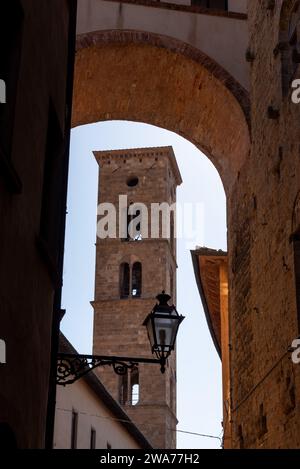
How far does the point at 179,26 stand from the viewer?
15.9 meters

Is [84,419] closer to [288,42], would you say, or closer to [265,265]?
[265,265]

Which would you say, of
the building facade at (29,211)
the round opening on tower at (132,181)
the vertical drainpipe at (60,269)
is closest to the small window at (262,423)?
the vertical drainpipe at (60,269)

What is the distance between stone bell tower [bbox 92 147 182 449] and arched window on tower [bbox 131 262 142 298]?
6cm

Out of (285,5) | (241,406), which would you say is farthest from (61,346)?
(285,5)

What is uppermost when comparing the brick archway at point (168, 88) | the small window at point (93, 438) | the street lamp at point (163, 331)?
the brick archway at point (168, 88)

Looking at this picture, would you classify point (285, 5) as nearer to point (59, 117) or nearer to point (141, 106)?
point (59, 117)

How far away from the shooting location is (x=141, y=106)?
55.6ft

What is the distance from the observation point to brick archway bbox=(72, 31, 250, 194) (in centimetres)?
1527

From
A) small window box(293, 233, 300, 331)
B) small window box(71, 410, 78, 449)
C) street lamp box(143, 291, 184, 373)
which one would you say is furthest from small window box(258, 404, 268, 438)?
small window box(71, 410, 78, 449)

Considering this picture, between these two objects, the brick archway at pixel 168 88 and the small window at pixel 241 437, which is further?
the brick archway at pixel 168 88

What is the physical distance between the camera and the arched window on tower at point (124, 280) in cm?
4519

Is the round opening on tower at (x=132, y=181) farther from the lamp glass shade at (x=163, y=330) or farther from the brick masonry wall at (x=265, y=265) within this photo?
the lamp glass shade at (x=163, y=330)

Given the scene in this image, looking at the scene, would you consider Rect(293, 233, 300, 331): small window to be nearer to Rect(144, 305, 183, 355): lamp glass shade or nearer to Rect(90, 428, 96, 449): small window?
Rect(144, 305, 183, 355): lamp glass shade

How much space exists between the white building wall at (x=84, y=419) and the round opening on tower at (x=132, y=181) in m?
27.2
